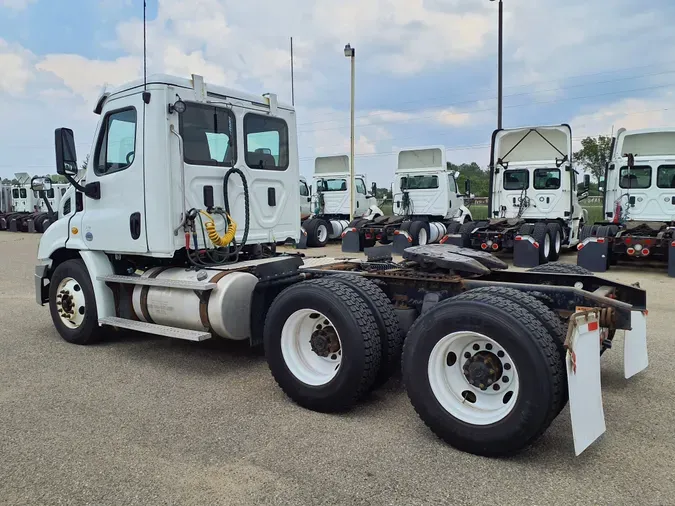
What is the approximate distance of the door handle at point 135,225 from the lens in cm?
561

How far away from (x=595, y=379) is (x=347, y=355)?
1.61 meters

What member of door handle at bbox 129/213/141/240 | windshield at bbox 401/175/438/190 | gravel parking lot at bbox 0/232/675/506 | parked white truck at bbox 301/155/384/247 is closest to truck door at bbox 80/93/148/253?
door handle at bbox 129/213/141/240

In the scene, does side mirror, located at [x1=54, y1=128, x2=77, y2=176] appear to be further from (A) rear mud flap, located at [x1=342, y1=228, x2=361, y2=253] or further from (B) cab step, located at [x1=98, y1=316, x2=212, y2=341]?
(A) rear mud flap, located at [x1=342, y1=228, x2=361, y2=253]

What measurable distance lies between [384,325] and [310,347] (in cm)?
69

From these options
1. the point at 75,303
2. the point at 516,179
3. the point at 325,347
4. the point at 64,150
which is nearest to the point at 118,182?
the point at 64,150

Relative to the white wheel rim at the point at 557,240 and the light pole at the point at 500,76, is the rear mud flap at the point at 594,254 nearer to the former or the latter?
the white wheel rim at the point at 557,240

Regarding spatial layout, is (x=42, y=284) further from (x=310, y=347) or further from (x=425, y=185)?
(x=425, y=185)

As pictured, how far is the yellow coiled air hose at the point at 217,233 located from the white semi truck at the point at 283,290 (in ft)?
0.07

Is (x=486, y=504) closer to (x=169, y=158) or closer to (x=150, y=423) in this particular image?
(x=150, y=423)

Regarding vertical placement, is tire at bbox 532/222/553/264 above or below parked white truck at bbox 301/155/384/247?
below

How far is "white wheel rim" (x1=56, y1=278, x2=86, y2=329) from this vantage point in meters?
6.29

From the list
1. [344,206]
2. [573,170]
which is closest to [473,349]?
[573,170]

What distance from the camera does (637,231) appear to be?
13.0m

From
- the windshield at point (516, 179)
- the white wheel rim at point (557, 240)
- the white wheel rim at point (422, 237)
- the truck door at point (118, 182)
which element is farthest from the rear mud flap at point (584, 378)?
the white wheel rim at point (422, 237)
